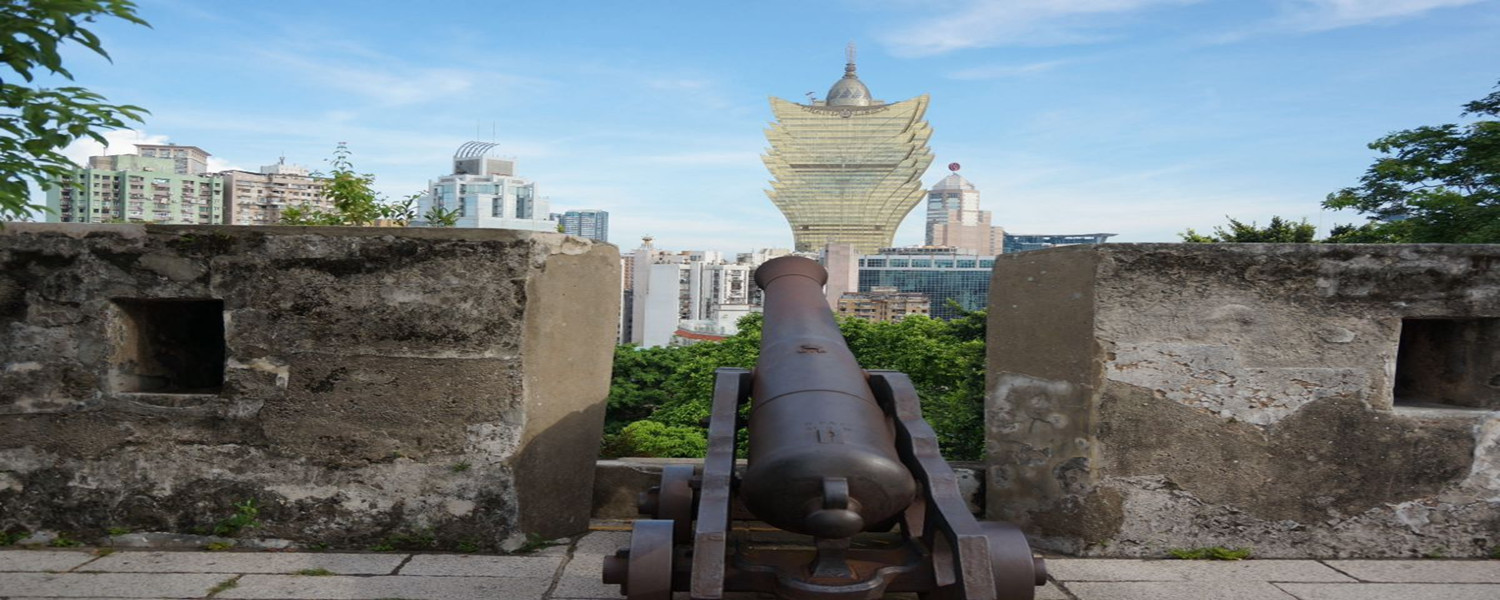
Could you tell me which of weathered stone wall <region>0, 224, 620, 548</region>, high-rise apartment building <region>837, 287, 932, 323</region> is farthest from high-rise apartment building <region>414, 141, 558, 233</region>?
weathered stone wall <region>0, 224, 620, 548</region>

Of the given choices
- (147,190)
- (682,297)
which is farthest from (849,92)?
Result: (147,190)

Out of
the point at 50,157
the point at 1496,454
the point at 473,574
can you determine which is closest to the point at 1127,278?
the point at 1496,454

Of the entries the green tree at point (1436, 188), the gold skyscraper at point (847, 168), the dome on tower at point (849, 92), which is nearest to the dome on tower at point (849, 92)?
the dome on tower at point (849, 92)

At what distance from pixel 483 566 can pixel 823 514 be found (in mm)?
1603

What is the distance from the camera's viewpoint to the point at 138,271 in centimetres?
388

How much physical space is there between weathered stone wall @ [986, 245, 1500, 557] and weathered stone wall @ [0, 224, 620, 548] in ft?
6.99

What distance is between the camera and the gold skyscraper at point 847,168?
141875 millimetres

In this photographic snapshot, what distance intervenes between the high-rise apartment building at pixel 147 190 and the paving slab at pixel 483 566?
5.91m

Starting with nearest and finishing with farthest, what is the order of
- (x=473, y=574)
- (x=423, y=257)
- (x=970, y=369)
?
(x=473, y=574) → (x=423, y=257) → (x=970, y=369)

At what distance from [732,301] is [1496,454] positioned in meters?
95.8

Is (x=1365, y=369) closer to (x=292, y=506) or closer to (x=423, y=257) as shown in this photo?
(x=423, y=257)

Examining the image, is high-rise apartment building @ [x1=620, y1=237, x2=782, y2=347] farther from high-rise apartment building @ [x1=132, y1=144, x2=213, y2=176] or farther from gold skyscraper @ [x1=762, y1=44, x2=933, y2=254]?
high-rise apartment building @ [x1=132, y1=144, x2=213, y2=176]

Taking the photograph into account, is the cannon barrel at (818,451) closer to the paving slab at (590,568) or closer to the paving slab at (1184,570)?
the paving slab at (590,568)

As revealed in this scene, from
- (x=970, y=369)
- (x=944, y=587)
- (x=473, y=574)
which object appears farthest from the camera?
(x=970, y=369)
